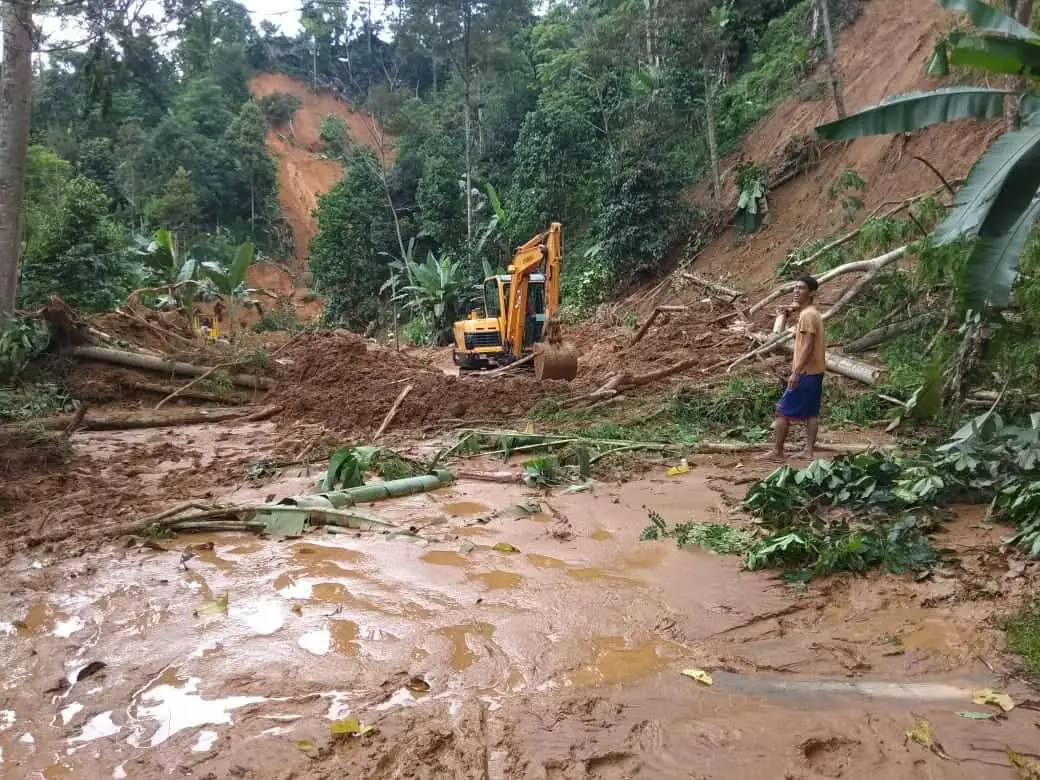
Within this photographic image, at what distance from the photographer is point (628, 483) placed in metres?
6.44

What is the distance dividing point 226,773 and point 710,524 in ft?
11.1

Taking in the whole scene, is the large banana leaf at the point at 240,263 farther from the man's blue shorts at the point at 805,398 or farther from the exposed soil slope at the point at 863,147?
the man's blue shorts at the point at 805,398

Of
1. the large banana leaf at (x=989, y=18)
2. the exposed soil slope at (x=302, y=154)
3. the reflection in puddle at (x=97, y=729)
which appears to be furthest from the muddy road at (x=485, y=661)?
the exposed soil slope at (x=302, y=154)

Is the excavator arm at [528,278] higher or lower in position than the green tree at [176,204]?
lower

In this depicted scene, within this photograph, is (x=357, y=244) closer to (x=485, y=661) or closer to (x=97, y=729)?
(x=485, y=661)

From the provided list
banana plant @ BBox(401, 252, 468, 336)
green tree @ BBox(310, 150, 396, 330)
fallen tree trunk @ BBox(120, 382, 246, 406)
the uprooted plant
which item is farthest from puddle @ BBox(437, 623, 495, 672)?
green tree @ BBox(310, 150, 396, 330)

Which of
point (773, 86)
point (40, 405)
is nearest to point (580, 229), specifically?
point (773, 86)

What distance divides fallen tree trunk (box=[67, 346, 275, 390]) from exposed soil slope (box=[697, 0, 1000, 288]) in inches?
439

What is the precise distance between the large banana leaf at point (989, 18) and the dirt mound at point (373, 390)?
6.57 m

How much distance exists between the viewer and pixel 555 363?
11195mm

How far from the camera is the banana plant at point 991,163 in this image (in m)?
3.48

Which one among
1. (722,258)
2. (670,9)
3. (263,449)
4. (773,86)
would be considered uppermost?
(670,9)

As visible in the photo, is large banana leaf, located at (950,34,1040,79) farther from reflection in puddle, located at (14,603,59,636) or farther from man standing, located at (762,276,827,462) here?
reflection in puddle, located at (14,603,59,636)

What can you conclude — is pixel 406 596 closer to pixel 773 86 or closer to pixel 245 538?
pixel 245 538
